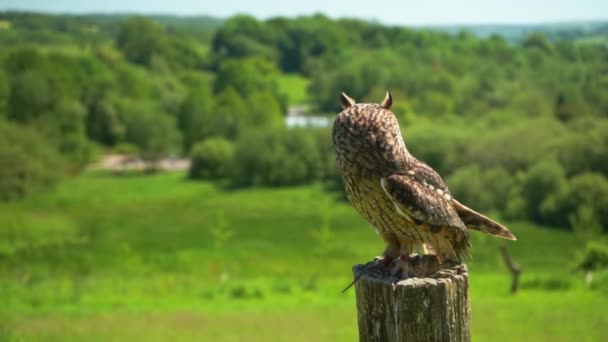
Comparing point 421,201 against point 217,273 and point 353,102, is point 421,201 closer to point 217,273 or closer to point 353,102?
point 353,102

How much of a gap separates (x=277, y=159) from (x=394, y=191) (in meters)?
58.5

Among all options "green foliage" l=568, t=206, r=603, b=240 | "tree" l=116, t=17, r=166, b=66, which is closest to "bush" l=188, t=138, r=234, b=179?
"green foliage" l=568, t=206, r=603, b=240

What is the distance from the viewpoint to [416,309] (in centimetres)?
386

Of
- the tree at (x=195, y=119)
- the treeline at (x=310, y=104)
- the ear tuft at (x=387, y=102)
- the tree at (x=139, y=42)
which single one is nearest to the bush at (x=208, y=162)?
the treeline at (x=310, y=104)

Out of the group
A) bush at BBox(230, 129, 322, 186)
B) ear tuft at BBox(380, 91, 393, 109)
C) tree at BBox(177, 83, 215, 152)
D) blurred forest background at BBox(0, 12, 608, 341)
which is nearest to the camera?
ear tuft at BBox(380, 91, 393, 109)

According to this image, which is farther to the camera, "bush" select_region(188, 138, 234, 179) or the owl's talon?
"bush" select_region(188, 138, 234, 179)

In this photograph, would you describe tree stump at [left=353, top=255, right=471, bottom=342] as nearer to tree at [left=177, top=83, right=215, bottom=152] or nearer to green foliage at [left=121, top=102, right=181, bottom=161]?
green foliage at [left=121, top=102, right=181, bottom=161]

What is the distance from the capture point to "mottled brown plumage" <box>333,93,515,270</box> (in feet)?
14.4

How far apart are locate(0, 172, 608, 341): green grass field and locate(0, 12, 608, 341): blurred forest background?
13 cm

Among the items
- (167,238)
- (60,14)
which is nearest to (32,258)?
(167,238)

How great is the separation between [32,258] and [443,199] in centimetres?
3349

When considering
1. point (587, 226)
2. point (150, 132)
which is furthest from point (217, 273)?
point (150, 132)

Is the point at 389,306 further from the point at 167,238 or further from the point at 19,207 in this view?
the point at 19,207

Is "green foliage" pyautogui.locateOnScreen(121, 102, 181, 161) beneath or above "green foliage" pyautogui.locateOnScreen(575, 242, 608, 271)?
beneath
